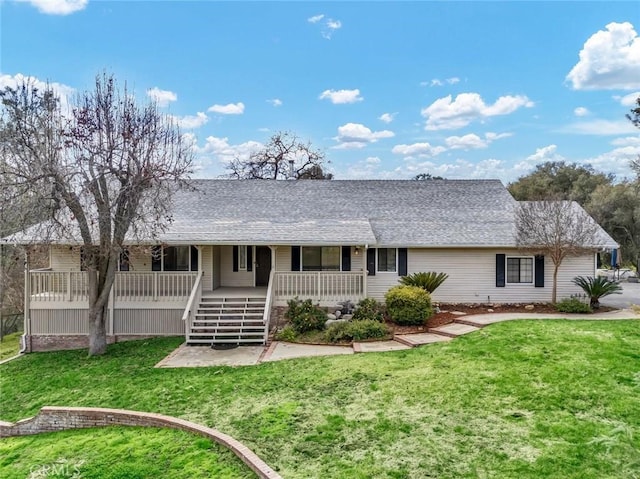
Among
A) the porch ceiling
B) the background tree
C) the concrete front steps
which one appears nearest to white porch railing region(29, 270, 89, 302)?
the porch ceiling

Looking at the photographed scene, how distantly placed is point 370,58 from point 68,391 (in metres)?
19.0

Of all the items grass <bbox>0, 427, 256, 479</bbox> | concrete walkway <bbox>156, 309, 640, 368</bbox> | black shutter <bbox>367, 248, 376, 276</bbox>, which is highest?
black shutter <bbox>367, 248, 376, 276</bbox>

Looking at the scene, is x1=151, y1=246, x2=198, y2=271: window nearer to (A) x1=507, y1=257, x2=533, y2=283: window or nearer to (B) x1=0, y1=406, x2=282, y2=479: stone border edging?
(B) x1=0, y1=406, x2=282, y2=479: stone border edging

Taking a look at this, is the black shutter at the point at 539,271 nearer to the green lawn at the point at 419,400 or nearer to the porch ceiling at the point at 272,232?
the green lawn at the point at 419,400

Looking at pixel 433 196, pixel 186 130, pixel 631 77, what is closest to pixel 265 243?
pixel 186 130

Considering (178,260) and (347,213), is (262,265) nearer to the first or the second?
(178,260)

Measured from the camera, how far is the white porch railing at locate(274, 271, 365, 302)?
1412 cm

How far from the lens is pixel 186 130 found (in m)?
13.0

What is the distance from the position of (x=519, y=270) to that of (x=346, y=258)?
6.78 metres

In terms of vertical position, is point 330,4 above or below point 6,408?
above

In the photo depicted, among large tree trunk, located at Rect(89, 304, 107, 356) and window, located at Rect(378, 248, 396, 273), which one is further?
window, located at Rect(378, 248, 396, 273)

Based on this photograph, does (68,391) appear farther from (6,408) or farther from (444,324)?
(444,324)

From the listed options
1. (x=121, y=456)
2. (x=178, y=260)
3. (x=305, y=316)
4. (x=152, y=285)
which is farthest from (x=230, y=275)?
(x=121, y=456)

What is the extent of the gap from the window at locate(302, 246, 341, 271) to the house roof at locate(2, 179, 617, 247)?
929 millimetres
